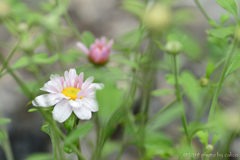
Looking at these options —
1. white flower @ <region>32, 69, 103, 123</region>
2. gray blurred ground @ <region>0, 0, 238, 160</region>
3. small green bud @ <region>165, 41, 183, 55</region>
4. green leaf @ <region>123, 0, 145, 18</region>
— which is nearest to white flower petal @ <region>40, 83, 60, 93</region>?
white flower @ <region>32, 69, 103, 123</region>

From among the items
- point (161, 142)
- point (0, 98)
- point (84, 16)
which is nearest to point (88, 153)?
point (0, 98)

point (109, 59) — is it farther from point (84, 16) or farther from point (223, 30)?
point (84, 16)

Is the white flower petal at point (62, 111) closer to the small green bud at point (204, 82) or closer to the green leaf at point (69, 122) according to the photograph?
the green leaf at point (69, 122)

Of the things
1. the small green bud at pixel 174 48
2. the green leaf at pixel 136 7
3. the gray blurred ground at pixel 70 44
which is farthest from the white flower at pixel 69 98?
the gray blurred ground at pixel 70 44

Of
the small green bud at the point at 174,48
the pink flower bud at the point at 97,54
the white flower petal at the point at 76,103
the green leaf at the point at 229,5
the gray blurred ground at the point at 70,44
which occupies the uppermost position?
the green leaf at the point at 229,5

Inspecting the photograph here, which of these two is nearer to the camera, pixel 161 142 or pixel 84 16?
pixel 161 142

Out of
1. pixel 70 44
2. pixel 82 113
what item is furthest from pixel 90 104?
pixel 70 44

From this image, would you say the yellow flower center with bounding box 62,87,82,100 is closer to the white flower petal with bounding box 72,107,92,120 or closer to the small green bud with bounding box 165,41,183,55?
the white flower petal with bounding box 72,107,92,120
